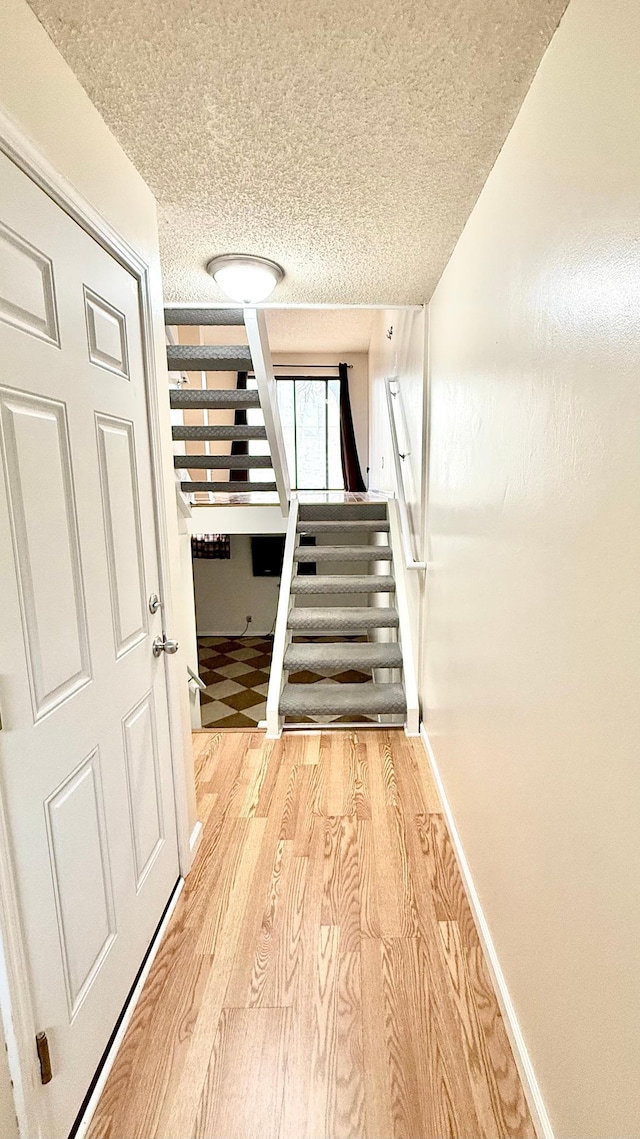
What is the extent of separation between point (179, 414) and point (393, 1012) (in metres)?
4.57

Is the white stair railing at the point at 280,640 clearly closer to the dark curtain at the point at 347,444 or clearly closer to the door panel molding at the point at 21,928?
the door panel molding at the point at 21,928

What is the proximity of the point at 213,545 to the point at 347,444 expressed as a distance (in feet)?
7.32

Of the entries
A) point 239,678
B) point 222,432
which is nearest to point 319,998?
point 222,432

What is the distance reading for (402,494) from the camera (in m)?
3.21

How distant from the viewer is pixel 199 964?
1.43 meters

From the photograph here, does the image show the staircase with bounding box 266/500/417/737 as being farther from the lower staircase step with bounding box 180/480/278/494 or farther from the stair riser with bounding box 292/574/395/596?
the lower staircase step with bounding box 180/480/278/494

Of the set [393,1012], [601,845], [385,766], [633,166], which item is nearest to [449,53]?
[633,166]

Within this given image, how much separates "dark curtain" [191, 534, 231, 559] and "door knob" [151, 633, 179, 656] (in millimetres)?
5271

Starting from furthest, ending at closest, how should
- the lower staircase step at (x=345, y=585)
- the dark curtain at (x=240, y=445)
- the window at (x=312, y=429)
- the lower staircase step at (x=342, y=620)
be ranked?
the window at (x=312, y=429) < the dark curtain at (x=240, y=445) < the lower staircase step at (x=345, y=585) < the lower staircase step at (x=342, y=620)

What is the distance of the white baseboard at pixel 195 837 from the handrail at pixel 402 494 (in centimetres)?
153

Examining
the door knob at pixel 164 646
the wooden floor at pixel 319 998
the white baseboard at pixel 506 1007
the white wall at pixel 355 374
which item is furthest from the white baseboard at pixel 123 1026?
the white wall at pixel 355 374

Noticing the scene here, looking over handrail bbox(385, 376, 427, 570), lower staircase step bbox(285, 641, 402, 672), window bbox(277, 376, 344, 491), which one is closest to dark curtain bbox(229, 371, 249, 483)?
window bbox(277, 376, 344, 491)

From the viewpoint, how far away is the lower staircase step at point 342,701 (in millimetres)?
2746

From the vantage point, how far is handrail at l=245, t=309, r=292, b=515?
2662 millimetres
